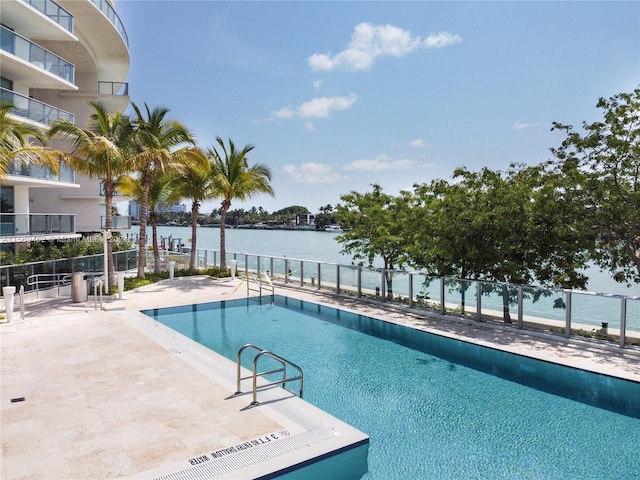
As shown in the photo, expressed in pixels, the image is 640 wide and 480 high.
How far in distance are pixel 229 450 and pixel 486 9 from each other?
52.4 ft

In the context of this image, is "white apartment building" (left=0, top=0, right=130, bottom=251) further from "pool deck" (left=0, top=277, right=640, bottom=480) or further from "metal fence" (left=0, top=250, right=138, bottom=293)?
"pool deck" (left=0, top=277, right=640, bottom=480)

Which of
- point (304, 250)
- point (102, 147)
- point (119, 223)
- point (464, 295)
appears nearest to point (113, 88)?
point (119, 223)

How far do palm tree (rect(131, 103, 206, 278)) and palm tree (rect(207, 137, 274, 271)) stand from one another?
183 cm

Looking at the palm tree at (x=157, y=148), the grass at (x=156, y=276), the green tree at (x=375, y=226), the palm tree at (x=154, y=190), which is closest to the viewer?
the green tree at (x=375, y=226)

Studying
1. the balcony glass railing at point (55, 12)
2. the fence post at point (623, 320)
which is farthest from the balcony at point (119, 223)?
the fence post at point (623, 320)

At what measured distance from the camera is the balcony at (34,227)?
17531 millimetres

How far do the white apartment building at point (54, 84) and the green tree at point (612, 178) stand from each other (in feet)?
57.7

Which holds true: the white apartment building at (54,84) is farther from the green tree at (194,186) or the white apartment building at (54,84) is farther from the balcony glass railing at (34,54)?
the green tree at (194,186)

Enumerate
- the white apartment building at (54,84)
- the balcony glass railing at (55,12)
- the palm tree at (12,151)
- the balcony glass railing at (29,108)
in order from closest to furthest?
the palm tree at (12,151) < the balcony glass railing at (29,108) < the white apartment building at (54,84) < the balcony glass railing at (55,12)

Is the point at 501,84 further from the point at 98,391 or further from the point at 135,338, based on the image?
the point at 98,391

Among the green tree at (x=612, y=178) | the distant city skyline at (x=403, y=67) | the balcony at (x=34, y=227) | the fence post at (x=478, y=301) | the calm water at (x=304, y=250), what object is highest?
the distant city skyline at (x=403, y=67)

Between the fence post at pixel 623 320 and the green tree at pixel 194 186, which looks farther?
the green tree at pixel 194 186

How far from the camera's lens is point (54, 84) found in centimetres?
2173

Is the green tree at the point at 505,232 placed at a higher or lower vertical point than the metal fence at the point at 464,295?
higher
